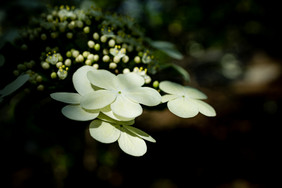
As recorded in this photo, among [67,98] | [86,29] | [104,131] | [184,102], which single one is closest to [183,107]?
[184,102]

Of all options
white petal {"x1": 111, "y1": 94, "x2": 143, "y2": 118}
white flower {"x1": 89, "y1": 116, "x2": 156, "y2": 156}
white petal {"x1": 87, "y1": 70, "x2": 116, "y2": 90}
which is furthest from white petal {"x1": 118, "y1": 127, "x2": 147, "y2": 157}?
white petal {"x1": 87, "y1": 70, "x2": 116, "y2": 90}

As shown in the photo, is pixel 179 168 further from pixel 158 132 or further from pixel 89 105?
pixel 89 105

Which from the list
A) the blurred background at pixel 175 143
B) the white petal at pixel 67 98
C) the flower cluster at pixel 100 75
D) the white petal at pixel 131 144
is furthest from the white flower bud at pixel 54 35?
the blurred background at pixel 175 143

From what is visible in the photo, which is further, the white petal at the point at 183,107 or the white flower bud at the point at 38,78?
the white flower bud at the point at 38,78

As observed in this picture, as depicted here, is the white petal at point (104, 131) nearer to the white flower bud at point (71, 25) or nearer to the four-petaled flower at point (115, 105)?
the four-petaled flower at point (115, 105)

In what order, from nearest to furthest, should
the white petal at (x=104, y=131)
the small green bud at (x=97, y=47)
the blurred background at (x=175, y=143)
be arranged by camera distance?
the white petal at (x=104, y=131) → the small green bud at (x=97, y=47) → the blurred background at (x=175, y=143)

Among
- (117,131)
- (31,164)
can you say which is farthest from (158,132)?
(117,131)

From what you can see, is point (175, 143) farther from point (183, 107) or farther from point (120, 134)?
point (120, 134)

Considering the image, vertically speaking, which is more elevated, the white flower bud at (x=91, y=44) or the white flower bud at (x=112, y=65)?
the white flower bud at (x=91, y=44)
